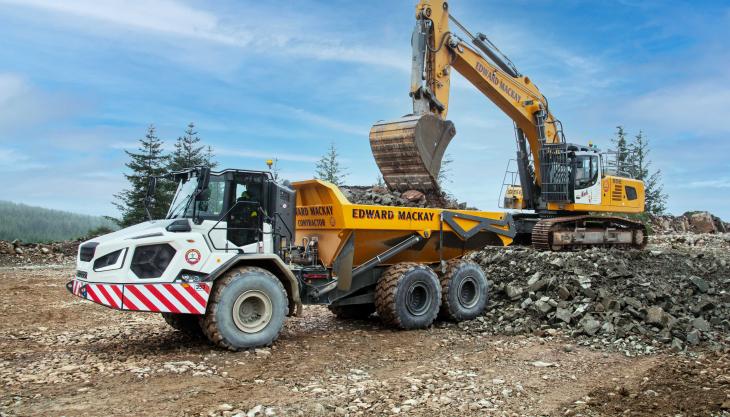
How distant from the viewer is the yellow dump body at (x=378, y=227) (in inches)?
337

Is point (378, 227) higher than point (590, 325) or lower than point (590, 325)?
higher

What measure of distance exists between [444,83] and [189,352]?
8.20 m

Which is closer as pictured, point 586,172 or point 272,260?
point 272,260

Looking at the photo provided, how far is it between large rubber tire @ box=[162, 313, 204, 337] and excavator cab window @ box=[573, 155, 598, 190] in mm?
11422

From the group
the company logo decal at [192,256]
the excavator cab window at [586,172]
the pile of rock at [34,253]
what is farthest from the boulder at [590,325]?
A: the pile of rock at [34,253]

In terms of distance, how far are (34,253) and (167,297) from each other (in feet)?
58.2

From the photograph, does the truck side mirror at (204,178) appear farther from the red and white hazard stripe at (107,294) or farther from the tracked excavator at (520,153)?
the tracked excavator at (520,153)

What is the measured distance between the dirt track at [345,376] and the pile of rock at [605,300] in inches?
22.2

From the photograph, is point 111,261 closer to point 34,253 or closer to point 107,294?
point 107,294

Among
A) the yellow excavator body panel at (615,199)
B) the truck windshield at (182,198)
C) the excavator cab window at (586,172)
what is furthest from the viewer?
the yellow excavator body panel at (615,199)

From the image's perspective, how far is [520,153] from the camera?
17391mm

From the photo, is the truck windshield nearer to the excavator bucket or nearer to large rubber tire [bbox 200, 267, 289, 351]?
large rubber tire [bbox 200, 267, 289, 351]

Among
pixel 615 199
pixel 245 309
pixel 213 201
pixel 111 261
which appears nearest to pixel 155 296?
pixel 111 261

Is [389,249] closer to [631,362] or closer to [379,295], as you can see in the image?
[379,295]
